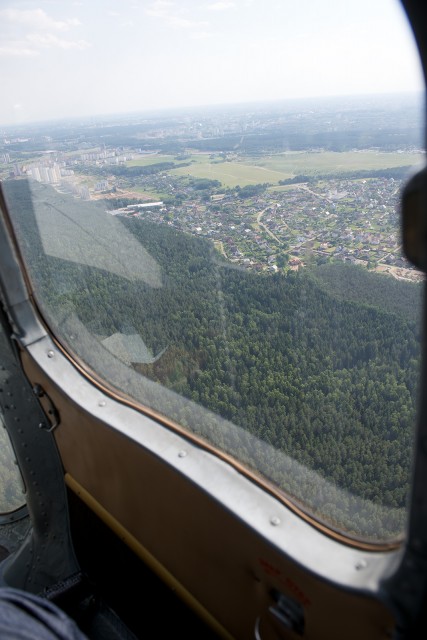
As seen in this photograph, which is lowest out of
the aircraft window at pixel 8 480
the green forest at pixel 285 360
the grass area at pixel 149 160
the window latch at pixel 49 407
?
the aircraft window at pixel 8 480

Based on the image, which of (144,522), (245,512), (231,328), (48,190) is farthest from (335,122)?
(144,522)

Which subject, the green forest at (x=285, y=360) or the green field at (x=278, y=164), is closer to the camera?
the green forest at (x=285, y=360)

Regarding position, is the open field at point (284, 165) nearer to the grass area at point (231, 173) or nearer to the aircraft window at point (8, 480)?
the grass area at point (231, 173)

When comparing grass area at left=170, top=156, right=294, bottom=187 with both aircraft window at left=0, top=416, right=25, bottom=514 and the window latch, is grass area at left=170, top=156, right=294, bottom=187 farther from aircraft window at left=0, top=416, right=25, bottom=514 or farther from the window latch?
aircraft window at left=0, top=416, right=25, bottom=514

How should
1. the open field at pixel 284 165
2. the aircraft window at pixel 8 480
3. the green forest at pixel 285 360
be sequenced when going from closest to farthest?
the green forest at pixel 285 360 → the open field at pixel 284 165 → the aircraft window at pixel 8 480

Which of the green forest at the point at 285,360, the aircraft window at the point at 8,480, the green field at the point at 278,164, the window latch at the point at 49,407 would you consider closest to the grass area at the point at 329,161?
the green field at the point at 278,164

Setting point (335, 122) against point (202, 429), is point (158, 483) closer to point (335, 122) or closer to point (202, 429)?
point (202, 429)

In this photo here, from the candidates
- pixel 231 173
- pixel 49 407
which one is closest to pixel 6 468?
pixel 49 407
